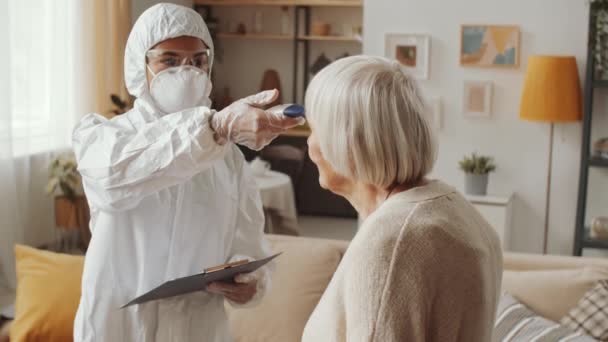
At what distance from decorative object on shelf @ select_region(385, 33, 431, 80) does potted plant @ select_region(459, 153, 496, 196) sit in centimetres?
64

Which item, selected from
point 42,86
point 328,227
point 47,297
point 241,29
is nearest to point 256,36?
point 241,29

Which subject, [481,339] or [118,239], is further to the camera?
[118,239]

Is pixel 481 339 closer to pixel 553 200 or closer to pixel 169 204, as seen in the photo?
pixel 169 204

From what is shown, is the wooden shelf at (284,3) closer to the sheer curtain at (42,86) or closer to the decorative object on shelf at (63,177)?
the sheer curtain at (42,86)

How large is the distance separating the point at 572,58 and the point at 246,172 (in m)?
3.50

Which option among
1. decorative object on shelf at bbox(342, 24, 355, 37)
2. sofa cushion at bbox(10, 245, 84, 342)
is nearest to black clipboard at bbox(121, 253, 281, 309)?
sofa cushion at bbox(10, 245, 84, 342)

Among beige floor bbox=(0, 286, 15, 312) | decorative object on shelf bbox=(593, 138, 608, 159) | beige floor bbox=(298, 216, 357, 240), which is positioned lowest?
beige floor bbox=(298, 216, 357, 240)

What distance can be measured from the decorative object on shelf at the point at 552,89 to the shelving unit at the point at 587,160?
9cm

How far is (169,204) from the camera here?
1.70 m

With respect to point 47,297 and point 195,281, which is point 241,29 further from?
point 195,281

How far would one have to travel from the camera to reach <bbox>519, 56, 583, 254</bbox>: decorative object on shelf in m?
4.79

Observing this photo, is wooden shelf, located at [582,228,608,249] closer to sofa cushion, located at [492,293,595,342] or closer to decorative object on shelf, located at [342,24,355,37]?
sofa cushion, located at [492,293,595,342]

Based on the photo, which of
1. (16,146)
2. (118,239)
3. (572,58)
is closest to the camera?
(118,239)

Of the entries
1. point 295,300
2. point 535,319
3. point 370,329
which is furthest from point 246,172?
point 535,319
